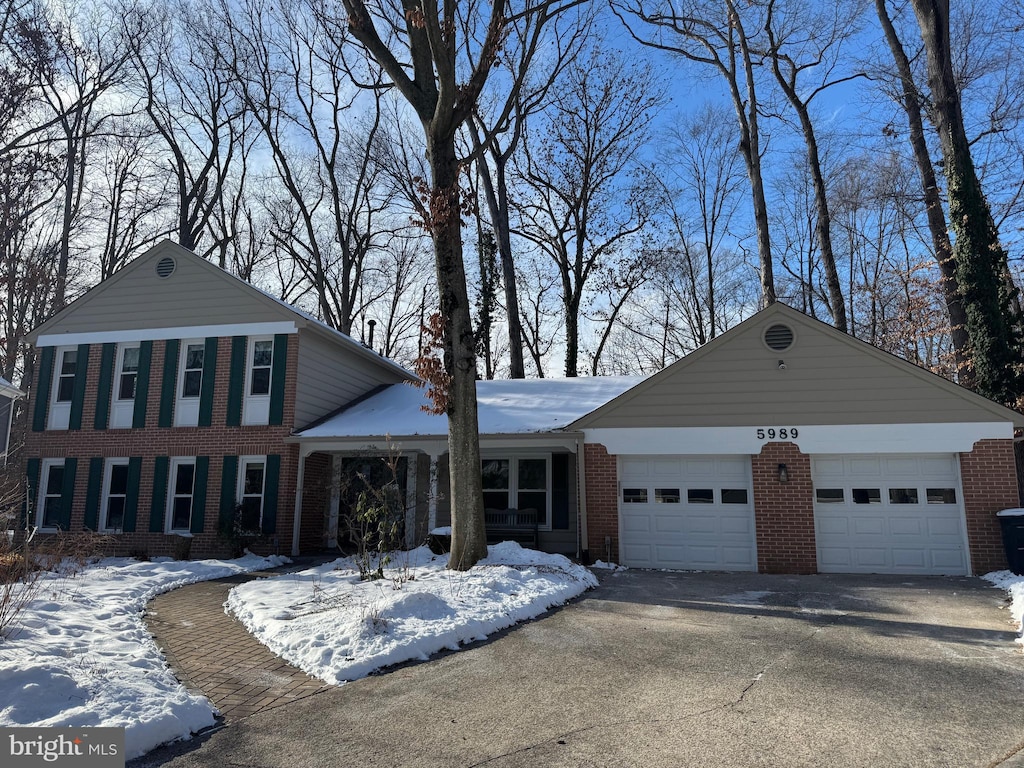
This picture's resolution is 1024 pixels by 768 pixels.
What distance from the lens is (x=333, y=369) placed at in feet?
51.7

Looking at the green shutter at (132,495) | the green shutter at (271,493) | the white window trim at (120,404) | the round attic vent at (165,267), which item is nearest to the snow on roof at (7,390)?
the white window trim at (120,404)

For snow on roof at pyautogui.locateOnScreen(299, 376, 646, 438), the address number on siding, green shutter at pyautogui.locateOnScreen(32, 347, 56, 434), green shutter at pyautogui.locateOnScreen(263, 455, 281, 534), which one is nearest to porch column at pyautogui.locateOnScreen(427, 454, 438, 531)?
snow on roof at pyautogui.locateOnScreen(299, 376, 646, 438)

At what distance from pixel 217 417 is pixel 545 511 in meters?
7.69

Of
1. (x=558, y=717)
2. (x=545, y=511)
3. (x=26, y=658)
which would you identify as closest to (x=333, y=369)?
(x=545, y=511)

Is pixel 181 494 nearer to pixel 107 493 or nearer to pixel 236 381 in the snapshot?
pixel 107 493

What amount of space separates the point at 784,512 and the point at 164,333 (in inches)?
548

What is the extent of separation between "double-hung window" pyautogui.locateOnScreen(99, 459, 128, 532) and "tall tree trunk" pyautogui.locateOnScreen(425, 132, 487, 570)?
9497mm

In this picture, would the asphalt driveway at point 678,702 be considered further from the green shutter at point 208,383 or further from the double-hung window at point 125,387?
the double-hung window at point 125,387

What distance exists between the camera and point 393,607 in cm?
630

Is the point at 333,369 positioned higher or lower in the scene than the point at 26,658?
higher

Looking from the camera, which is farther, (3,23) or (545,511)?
(3,23)

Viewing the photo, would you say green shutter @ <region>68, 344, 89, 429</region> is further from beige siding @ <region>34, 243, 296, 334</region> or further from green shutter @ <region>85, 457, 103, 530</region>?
green shutter @ <region>85, 457, 103, 530</region>

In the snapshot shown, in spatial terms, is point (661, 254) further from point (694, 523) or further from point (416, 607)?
point (416, 607)

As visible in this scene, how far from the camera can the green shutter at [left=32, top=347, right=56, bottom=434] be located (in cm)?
1511
